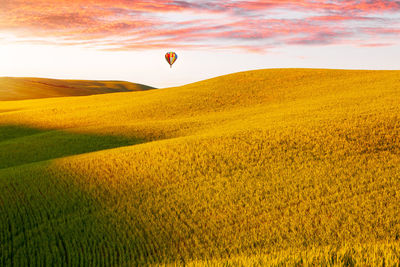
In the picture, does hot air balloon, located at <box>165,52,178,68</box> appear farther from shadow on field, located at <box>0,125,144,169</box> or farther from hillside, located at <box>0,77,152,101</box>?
hillside, located at <box>0,77,152,101</box>

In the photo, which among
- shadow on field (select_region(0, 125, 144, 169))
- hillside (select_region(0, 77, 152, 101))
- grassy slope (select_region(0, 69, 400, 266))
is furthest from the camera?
hillside (select_region(0, 77, 152, 101))

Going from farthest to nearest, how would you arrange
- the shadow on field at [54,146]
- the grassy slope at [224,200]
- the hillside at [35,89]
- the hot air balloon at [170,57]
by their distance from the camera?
the hillside at [35,89] → the hot air balloon at [170,57] → the shadow on field at [54,146] → the grassy slope at [224,200]

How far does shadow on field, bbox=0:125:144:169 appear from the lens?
47.2 ft

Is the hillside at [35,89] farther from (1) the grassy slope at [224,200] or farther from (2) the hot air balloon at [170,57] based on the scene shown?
(1) the grassy slope at [224,200]

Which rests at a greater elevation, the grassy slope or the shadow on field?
the grassy slope

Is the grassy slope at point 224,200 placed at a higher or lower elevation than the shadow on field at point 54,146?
higher

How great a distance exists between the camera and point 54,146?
15914 millimetres

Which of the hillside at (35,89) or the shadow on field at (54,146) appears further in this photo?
the hillside at (35,89)

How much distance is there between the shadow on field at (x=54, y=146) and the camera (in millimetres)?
14398

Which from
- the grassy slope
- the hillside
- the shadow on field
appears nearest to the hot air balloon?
the shadow on field

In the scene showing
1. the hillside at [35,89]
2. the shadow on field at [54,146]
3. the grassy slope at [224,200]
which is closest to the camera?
the grassy slope at [224,200]

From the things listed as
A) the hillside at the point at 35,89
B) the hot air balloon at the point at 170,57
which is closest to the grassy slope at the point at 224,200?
the hot air balloon at the point at 170,57

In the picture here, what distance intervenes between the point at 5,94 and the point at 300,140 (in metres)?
79.9

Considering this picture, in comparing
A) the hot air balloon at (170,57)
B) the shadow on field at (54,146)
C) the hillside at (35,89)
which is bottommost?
the hillside at (35,89)
